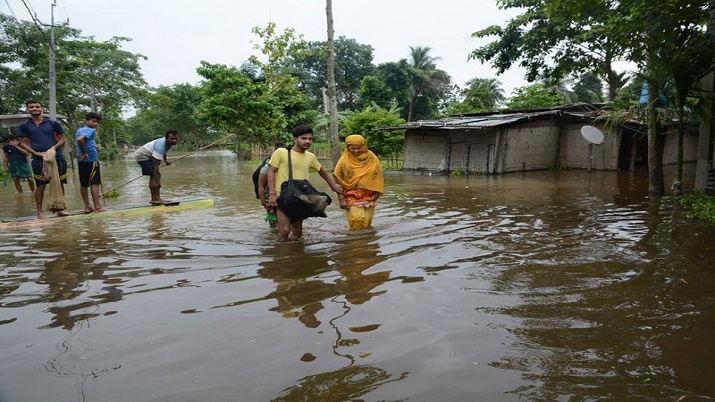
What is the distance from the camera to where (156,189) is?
874 centimetres

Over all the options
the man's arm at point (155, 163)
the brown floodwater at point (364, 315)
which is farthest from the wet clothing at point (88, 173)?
the brown floodwater at point (364, 315)

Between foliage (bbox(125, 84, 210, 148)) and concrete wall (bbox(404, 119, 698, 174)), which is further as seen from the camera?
foliage (bbox(125, 84, 210, 148))

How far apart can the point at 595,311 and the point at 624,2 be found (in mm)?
6544

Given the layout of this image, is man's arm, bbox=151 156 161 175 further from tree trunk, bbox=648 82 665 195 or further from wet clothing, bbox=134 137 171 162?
tree trunk, bbox=648 82 665 195

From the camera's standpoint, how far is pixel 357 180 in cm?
607

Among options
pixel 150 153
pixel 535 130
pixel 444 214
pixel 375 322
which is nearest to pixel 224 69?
pixel 535 130

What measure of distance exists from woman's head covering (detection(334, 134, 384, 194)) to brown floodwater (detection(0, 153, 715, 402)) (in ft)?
2.06

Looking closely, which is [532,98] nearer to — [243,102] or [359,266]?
[243,102]

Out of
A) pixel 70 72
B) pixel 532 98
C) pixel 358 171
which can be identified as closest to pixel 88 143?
pixel 358 171

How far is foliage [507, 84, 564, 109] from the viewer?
25.4 metres

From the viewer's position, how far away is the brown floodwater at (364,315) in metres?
2.29

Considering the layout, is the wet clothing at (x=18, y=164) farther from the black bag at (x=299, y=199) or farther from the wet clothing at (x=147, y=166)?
the black bag at (x=299, y=199)

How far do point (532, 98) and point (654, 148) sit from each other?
56.8 ft

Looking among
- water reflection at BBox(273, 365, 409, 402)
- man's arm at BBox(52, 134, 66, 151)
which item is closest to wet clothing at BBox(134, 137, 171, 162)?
man's arm at BBox(52, 134, 66, 151)
